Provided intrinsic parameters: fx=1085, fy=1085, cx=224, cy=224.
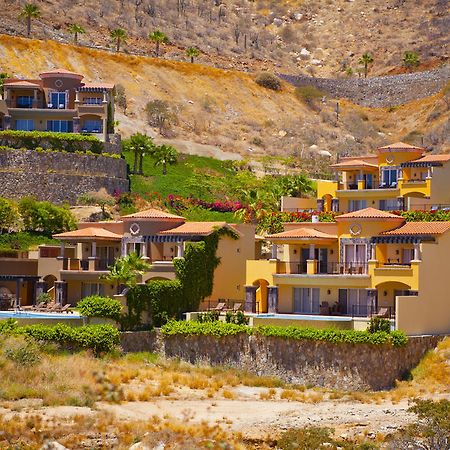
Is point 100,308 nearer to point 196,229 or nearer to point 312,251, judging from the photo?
point 196,229

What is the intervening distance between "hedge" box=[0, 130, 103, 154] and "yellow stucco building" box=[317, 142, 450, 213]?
823 inches

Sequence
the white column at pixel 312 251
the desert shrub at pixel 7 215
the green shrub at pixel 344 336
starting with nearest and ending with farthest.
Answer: the green shrub at pixel 344 336
the white column at pixel 312 251
the desert shrub at pixel 7 215

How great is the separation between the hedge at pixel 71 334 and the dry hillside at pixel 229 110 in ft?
176

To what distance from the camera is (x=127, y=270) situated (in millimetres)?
62469

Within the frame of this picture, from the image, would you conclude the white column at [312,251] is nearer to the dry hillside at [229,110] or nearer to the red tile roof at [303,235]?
the red tile roof at [303,235]

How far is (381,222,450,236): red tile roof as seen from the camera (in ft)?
194

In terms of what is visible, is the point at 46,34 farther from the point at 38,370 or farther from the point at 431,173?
the point at 38,370

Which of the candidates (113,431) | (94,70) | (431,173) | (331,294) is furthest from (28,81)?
(113,431)

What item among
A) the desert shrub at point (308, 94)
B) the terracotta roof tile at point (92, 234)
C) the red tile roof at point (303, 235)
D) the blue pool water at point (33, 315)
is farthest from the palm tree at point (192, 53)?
the blue pool water at point (33, 315)

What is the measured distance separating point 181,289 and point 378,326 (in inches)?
515

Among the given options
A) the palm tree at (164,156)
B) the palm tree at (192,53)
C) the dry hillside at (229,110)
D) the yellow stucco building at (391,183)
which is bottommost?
the yellow stucco building at (391,183)

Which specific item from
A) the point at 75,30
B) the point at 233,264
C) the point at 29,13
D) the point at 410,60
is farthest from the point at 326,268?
the point at 410,60

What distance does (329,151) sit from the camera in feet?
404

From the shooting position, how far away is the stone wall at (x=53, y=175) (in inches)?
3376
